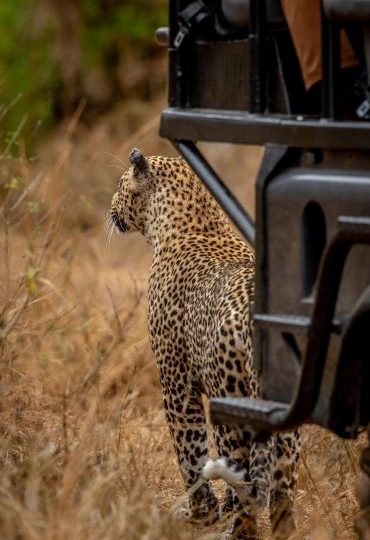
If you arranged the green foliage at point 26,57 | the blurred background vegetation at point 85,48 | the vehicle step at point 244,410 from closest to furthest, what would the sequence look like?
the vehicle step at point 244,410
the green foliage at point 26,57
the blurred background vegetation at point 85,48

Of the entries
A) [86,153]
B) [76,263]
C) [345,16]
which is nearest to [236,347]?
[345,16]

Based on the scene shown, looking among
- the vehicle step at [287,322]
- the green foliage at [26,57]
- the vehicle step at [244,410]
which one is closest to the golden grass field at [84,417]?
the vehicle step at [244,410]

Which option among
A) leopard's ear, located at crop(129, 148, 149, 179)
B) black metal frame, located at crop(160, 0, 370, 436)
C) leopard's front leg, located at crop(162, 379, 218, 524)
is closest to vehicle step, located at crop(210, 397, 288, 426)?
black metal frame, located at crop(160, 0, 370, 436)

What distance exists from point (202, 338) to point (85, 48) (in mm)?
9877

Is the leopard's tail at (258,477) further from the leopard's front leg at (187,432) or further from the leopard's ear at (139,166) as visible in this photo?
the leopard's ear at (139,166)

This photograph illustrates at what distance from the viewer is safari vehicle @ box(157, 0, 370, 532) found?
4.04 m

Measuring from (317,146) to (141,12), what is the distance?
11.2 meters

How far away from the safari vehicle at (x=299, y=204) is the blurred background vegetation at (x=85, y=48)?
10260mm

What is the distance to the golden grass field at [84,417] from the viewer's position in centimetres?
447

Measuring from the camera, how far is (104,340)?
24.7ft

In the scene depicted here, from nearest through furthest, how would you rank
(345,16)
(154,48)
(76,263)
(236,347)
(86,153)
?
(345,16) < (236,347) < (76,263) < (86,153) < (154,48)

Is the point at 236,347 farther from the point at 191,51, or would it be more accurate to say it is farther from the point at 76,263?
the point at 76,263

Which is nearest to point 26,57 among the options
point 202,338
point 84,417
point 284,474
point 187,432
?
point 84,417

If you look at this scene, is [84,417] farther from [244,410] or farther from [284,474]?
[244,410]
